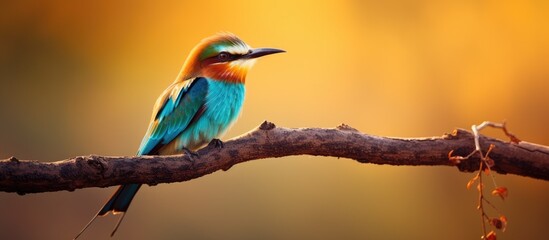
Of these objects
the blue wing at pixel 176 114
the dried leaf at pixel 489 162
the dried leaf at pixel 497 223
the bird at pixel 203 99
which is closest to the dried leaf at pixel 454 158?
the dried leaf at pixel 489 162

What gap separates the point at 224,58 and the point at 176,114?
1.07 ft

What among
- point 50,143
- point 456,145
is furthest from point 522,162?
point 50,143

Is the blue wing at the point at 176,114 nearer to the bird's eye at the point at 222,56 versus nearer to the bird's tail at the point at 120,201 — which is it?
the bird's eye at the point at 222,56

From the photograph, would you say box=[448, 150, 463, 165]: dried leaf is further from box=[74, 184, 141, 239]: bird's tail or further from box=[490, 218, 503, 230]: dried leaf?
box=[74, 184, 141, 239]: bird's tail

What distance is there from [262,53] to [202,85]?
0.95 feet

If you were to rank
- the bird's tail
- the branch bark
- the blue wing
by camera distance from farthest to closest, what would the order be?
the blue wing → the bird's tail → the branch bark

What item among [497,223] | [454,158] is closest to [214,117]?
[454,158]

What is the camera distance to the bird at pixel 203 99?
8.47ft

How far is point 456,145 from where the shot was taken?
205 cm

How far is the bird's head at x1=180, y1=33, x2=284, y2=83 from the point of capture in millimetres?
2719

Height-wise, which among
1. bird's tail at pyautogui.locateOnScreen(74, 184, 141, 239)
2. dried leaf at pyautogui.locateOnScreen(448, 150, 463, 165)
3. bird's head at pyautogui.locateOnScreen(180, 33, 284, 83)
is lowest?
bird's tail at pyautogui.locateOnScreen(74, 184, 141, 239)

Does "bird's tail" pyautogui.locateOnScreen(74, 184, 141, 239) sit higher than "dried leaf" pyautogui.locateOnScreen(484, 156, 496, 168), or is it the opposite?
"dried leaf" pyautogui.locateOnScreen(484, 156, 496, 168)

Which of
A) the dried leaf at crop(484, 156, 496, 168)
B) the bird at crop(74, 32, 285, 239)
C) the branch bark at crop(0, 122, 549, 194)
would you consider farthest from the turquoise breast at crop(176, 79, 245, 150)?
the dried leaf at crop(484, 156, 496, 168)

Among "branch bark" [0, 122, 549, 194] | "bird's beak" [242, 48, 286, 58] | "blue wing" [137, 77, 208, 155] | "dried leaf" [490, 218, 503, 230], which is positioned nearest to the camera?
"dried leaf" [490, 218, 503, 230]
